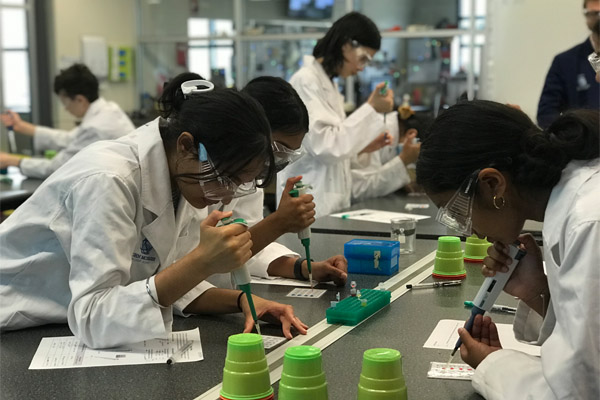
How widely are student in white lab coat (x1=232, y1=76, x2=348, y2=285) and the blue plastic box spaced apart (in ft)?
0.22

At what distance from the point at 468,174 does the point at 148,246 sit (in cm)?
75

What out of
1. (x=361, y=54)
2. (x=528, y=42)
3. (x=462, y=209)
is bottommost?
(x=462, y=209)

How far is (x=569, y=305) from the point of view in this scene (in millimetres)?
1037

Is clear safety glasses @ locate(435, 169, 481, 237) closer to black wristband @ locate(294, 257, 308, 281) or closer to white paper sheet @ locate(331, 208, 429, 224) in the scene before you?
black wristband @ locate(294, 257, 308, 281)

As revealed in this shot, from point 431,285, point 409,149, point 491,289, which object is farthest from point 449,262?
point 409,149

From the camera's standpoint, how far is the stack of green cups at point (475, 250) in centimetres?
226

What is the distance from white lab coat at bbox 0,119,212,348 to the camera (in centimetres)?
146

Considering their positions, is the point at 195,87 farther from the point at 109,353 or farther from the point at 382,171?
the point at 382,171

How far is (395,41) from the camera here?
6.86 metres

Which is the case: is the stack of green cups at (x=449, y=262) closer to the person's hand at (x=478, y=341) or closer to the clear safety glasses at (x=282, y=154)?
the clear safety glasses at (x=282, y=154)

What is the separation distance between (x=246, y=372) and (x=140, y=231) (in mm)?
579

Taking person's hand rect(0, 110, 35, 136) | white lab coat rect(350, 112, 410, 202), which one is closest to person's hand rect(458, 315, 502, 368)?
white lab coat rect(350, 112, 410, 202)

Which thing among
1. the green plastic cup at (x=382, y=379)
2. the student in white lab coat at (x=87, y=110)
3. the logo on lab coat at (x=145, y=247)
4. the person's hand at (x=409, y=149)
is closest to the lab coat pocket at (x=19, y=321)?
the logo on lab coat at (x=145, y=247)

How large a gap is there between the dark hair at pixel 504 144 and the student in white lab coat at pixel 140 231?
16.0 inches
